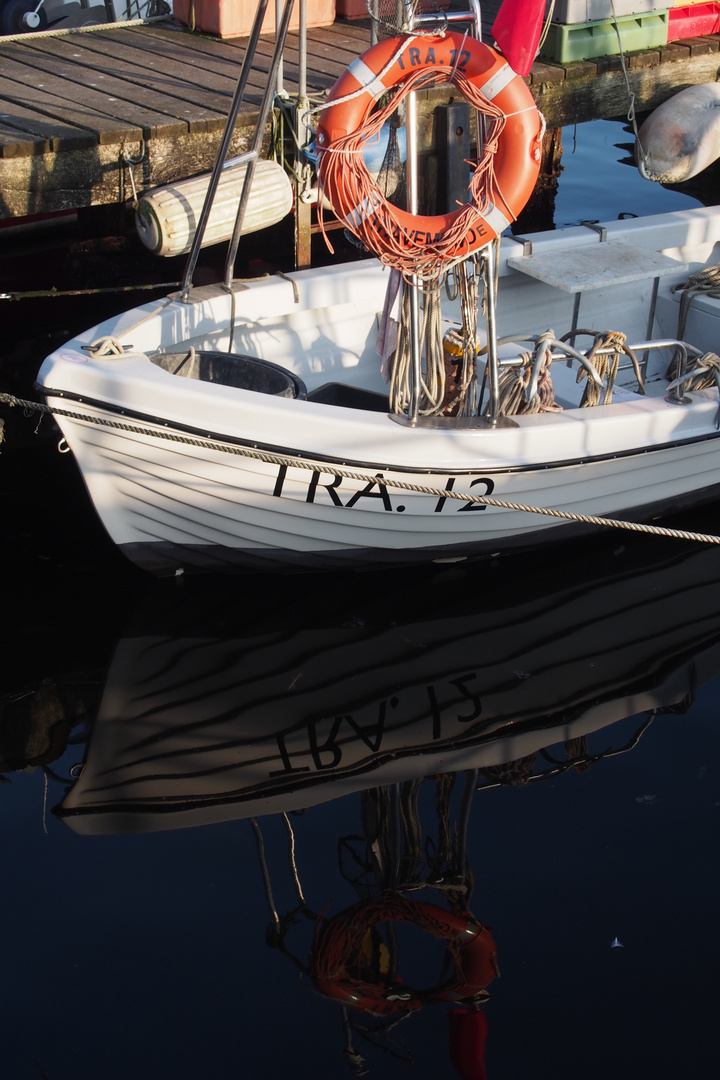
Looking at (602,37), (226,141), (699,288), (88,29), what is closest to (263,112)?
(226,141)

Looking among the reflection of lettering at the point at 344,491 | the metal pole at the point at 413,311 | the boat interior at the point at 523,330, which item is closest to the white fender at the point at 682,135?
the boat interior at the point at 523,330

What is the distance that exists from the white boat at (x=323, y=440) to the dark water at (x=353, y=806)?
11.2 inches

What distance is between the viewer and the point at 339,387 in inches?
203

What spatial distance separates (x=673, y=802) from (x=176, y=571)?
2289mm

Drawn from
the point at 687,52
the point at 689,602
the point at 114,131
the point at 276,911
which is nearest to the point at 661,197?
the point at 687,52

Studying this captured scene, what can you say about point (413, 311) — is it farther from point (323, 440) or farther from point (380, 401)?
point (380, 401)

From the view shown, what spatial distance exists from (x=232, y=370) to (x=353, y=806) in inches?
77.0

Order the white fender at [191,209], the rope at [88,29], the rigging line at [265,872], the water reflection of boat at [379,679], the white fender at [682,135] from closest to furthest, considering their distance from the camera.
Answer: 1. the rigging line at [265,872]
2. the water reflection of boat at [379,679]
3. the white fender at [191,209]
4. the white fender at [682,135]
5. the rope at [88,29]

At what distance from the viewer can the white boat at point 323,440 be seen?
4.33 meters

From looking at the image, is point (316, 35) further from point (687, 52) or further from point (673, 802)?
point (673, 802)

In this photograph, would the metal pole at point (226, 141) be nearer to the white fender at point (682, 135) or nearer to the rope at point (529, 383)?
the rope at point (529, 383)

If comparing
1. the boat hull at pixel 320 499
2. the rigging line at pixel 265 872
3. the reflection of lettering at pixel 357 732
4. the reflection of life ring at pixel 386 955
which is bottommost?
the reflection of life ring at pixel 386 955

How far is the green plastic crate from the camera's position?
7.84 meters

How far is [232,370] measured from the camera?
192 inches
